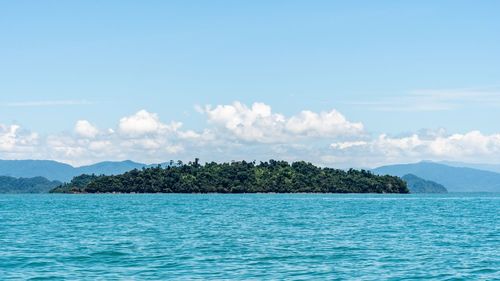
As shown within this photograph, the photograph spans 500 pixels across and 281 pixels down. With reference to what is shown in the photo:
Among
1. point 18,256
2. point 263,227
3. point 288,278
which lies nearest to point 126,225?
point 263,227

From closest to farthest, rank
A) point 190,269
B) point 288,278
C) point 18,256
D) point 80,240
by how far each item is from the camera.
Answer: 1. point 288,278
2. point 190,269
3. point 18,256
4. point 80,240

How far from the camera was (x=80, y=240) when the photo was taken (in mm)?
63750

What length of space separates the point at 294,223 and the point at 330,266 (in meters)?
41.1

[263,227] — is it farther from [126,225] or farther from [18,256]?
[18,256]

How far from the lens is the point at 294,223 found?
87.4 m

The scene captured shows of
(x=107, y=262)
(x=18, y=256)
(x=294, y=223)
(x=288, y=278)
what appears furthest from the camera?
(x=294, y=223)

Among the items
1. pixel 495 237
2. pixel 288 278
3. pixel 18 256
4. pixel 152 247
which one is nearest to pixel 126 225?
pixel 152 247

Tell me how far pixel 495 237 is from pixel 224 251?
26.6 metres

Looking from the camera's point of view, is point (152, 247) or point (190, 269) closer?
point (190, 269)

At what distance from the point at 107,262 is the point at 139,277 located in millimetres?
6676

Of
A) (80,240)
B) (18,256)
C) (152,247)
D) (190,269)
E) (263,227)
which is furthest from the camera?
(263,227)

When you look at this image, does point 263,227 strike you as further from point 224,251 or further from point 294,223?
point 224,251

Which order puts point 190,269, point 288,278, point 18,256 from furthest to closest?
point 18,256 < point 190,269 < point 288,278

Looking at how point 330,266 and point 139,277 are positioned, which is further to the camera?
point 330,266
